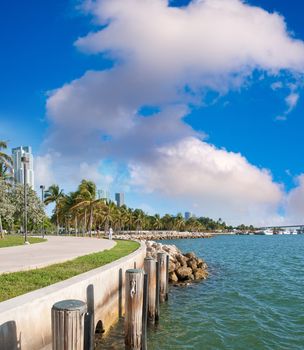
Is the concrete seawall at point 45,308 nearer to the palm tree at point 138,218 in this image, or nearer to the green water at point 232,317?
the green water at point 232,317

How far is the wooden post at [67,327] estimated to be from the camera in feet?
17.6

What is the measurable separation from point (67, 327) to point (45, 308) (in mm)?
1787

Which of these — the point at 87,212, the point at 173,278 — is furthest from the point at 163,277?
the point at 87,212

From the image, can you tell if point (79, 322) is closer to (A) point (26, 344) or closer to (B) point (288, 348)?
(A) point (26, 344)

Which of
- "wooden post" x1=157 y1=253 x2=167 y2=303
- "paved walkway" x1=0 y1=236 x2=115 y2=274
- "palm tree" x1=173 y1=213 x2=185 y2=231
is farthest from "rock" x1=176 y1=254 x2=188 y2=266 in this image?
"palm tree" x1=173 y1=213 x2=185 y2=231

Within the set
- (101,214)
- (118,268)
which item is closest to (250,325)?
(118,268)

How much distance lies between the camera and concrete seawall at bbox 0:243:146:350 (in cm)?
588

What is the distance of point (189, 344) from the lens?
1162 cm

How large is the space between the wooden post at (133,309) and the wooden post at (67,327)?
437cm

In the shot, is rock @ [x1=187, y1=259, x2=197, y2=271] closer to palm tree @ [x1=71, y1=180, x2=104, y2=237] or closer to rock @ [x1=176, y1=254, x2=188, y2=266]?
rock @ [x1=176, y1=254, x2=188, y2=266]

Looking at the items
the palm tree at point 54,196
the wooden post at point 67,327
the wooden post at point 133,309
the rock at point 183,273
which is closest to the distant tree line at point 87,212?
Answer: the palm tree at point 54,196

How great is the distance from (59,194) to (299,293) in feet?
181

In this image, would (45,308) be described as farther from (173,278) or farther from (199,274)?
(199,274)

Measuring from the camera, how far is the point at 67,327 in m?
5.38
